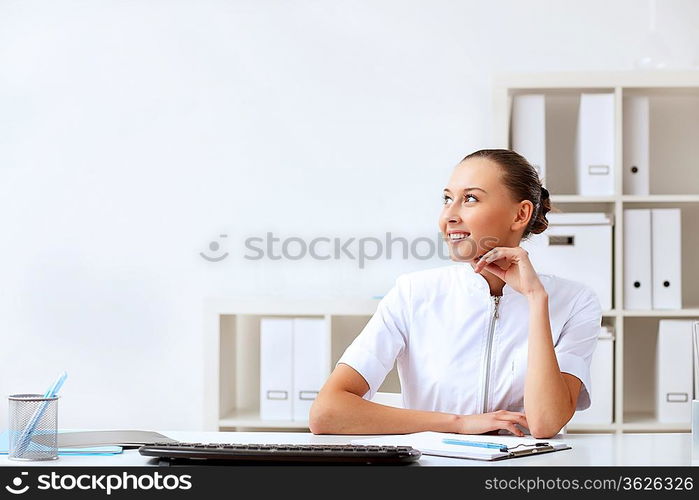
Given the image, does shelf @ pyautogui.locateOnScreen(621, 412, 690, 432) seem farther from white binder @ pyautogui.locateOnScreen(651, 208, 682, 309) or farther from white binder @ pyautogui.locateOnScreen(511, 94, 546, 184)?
white binder @ pyautogui.locateOnScreen(511, 94, 546, 184)

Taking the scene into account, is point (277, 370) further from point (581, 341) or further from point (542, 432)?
point (542, 432)

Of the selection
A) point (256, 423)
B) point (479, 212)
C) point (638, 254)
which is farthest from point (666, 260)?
point (256, 423)

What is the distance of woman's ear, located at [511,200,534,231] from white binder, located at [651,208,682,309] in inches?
41.7

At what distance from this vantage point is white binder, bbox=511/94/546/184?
2848mm

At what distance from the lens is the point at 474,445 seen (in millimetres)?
1395

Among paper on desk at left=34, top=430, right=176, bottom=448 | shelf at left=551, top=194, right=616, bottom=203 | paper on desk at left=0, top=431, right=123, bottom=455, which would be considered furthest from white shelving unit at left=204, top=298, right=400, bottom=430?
paper on desk at left=0, top=431, right=123, bottom=455

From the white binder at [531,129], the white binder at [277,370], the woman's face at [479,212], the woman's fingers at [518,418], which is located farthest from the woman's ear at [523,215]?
the white binder at [277,370]

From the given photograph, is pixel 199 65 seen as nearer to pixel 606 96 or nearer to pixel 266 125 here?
pixel 266 125

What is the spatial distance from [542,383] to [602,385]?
125 centimetres

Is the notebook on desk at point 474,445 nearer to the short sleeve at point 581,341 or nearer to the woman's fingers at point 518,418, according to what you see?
the woman's fingers at point 518,418

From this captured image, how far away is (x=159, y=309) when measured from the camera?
3320 mm

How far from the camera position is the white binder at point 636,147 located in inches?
113

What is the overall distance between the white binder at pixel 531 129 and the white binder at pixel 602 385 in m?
0.58

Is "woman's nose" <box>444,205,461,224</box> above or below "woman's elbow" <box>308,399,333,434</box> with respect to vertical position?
above
